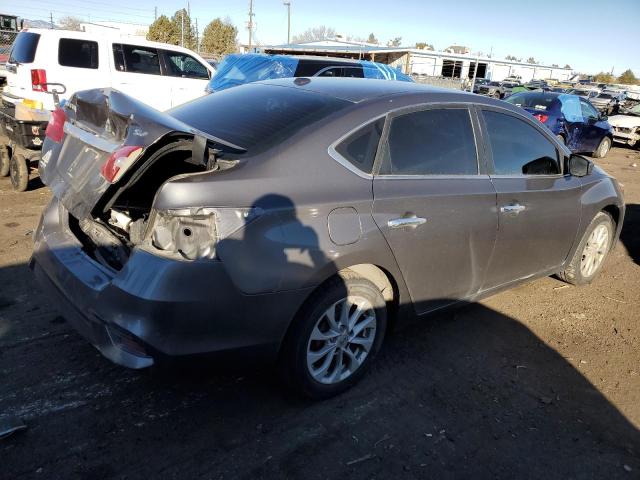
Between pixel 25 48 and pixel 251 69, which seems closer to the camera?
pixel 25 48

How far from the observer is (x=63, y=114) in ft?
10.8

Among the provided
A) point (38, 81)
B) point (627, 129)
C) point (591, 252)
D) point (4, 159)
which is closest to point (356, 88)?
point (591, 252)

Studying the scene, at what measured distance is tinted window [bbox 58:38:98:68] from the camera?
8672 millimetres

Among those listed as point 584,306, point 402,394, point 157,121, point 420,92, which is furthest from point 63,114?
point 584,306

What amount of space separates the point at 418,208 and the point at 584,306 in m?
2.57

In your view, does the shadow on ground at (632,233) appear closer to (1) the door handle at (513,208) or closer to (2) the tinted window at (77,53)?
(1) the door handle at (513,208)

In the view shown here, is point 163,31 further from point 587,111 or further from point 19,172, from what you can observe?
point 19,172

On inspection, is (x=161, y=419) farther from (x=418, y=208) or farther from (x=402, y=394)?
(x=418, y=208)

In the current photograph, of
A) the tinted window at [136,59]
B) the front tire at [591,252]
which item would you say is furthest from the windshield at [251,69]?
the front tire at [591,252]

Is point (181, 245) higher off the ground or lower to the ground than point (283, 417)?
higher

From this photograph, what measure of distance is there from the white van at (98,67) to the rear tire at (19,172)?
1364 mm

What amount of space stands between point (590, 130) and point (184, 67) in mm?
10508

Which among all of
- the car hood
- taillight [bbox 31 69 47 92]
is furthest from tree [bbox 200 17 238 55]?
taillight [bbox 31 69 47 92]

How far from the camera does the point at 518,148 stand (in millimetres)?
3809
